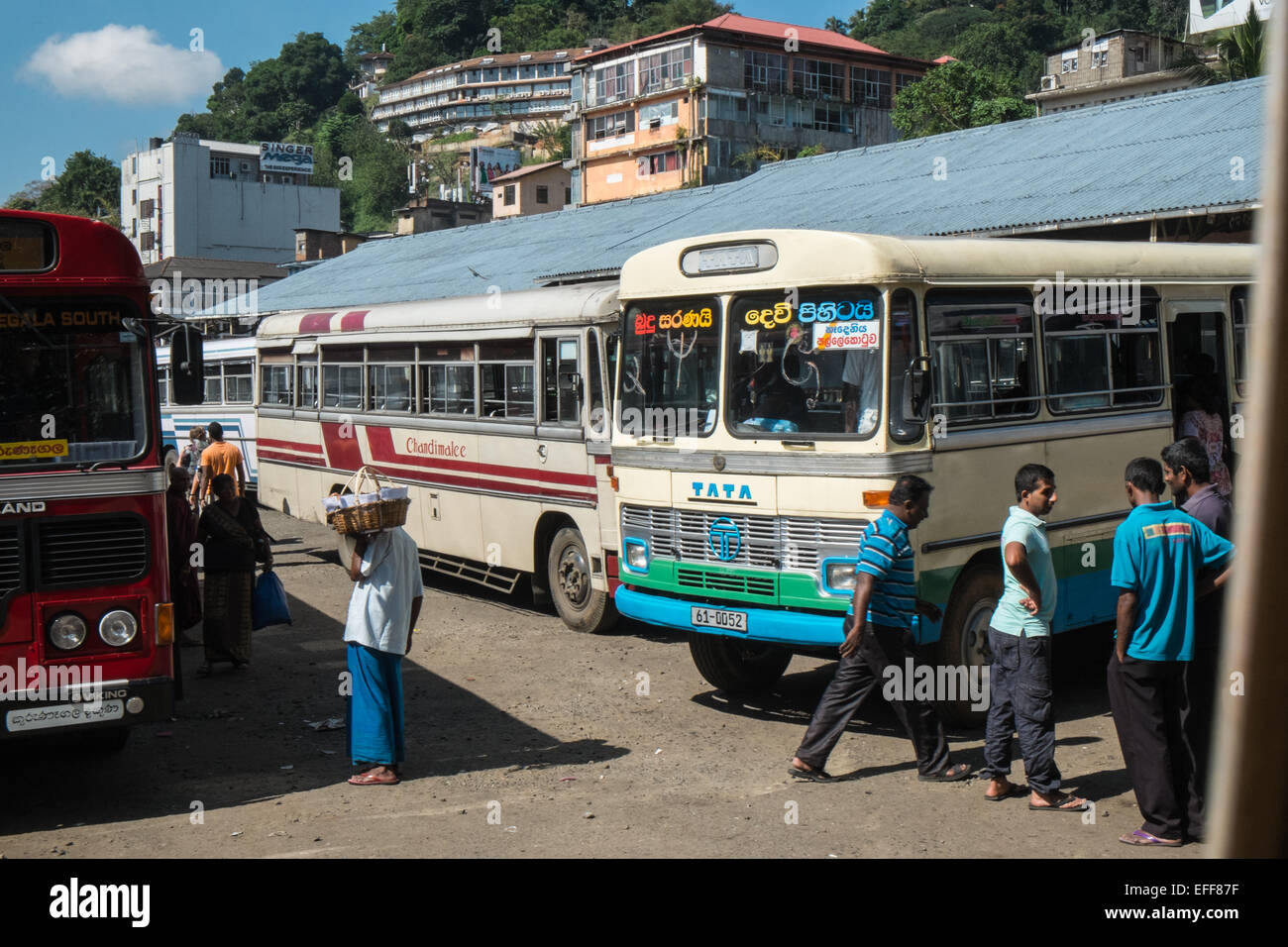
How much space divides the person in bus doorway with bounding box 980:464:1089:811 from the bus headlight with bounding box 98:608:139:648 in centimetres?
491

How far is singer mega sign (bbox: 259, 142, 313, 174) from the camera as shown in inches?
3561

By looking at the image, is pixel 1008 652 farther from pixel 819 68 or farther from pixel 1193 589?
pixel 819 68

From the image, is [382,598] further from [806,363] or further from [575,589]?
[575,589]

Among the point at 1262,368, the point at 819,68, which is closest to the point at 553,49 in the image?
the point at 819,68

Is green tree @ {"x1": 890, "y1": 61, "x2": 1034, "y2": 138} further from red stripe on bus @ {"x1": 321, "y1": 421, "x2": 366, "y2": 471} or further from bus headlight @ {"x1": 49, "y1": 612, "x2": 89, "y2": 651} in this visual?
bus headlight @ {"x1": 49, "y1": 612, "x2": 89, "y2": 651}

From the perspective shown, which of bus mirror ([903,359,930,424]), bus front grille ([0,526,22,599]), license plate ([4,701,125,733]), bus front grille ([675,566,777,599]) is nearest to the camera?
license plate ([4,701,125,733])

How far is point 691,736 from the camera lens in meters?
8.74

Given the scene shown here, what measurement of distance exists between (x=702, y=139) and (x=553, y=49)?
84.1 meters

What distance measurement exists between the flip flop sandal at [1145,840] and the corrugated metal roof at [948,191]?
9130 mm

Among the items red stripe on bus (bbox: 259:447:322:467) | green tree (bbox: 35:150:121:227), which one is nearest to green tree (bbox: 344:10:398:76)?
green tree (bbox: 35:150:121:227)

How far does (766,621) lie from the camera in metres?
8.37

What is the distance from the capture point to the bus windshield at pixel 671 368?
29.9ft

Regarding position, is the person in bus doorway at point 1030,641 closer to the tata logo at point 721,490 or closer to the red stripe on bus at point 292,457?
the tata logo at point 721,490

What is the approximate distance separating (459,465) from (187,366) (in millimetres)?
6555
